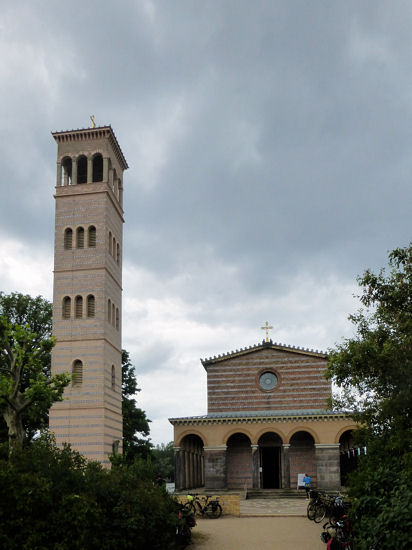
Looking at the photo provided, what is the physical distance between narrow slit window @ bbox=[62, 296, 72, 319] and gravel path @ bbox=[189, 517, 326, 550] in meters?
15.8

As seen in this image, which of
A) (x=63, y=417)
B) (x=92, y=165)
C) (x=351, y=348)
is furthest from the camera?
(x=92, y=165)

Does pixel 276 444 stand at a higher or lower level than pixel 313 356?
lower

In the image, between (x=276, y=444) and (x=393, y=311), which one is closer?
(x=393, y=311)

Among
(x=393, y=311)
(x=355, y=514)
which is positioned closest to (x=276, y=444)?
(x=393, y=311)

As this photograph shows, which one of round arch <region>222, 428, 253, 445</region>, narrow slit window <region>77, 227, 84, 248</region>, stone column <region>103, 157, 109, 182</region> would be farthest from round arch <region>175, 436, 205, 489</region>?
stone column <region>103, 157, 109, 182</region>

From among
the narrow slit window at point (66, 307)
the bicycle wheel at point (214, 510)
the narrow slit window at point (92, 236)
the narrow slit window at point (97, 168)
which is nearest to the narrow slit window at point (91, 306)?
the narrow slit window at point (66, 307)

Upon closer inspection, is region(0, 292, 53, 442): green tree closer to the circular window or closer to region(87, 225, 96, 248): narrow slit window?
region(87, 225, 96, 248): narrow slit window

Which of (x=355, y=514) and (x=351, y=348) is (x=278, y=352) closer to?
(x=351, y=348)

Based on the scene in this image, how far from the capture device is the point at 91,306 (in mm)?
34156

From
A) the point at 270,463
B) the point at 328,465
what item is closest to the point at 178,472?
the point at 270,463

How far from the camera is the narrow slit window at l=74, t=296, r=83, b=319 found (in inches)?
1340

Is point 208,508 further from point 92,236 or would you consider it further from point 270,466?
point 92,236

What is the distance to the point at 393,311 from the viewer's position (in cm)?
1791

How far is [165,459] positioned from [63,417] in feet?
→ 225
